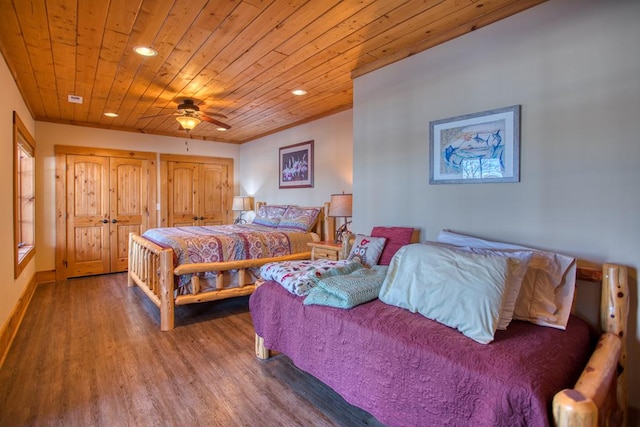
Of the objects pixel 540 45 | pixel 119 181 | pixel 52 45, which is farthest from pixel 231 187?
pixel 540 45

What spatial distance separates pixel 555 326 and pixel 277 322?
1.64 meters

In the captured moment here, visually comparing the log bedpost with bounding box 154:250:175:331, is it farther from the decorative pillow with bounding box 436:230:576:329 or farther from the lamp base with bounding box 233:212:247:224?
the lamp base with bounding box 233:212:247:224

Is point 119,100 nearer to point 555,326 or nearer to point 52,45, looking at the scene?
point 52,45

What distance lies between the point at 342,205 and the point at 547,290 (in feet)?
7.10

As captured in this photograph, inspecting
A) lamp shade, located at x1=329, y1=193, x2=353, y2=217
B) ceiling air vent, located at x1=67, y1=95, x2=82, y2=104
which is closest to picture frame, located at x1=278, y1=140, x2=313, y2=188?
lamp shade, located at x1=329, y1=193, x2=353, y2=217

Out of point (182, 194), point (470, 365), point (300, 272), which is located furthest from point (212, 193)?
point (470, 365)

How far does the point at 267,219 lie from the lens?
5129mm

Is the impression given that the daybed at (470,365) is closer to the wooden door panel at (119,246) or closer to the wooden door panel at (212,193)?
the wooden door panel at (119,246)

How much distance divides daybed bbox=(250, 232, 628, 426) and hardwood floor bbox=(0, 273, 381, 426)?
309 mm

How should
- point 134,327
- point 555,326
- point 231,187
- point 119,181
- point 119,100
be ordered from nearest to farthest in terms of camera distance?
point 555,326 → point 134,327 → point 119,100 → point 119,181 → point 231,187

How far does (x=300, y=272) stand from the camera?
2375mm

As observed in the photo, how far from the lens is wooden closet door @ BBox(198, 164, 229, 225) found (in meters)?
6.51

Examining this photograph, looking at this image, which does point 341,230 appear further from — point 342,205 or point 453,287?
point 453,287

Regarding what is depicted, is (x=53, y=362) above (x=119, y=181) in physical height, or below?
below
